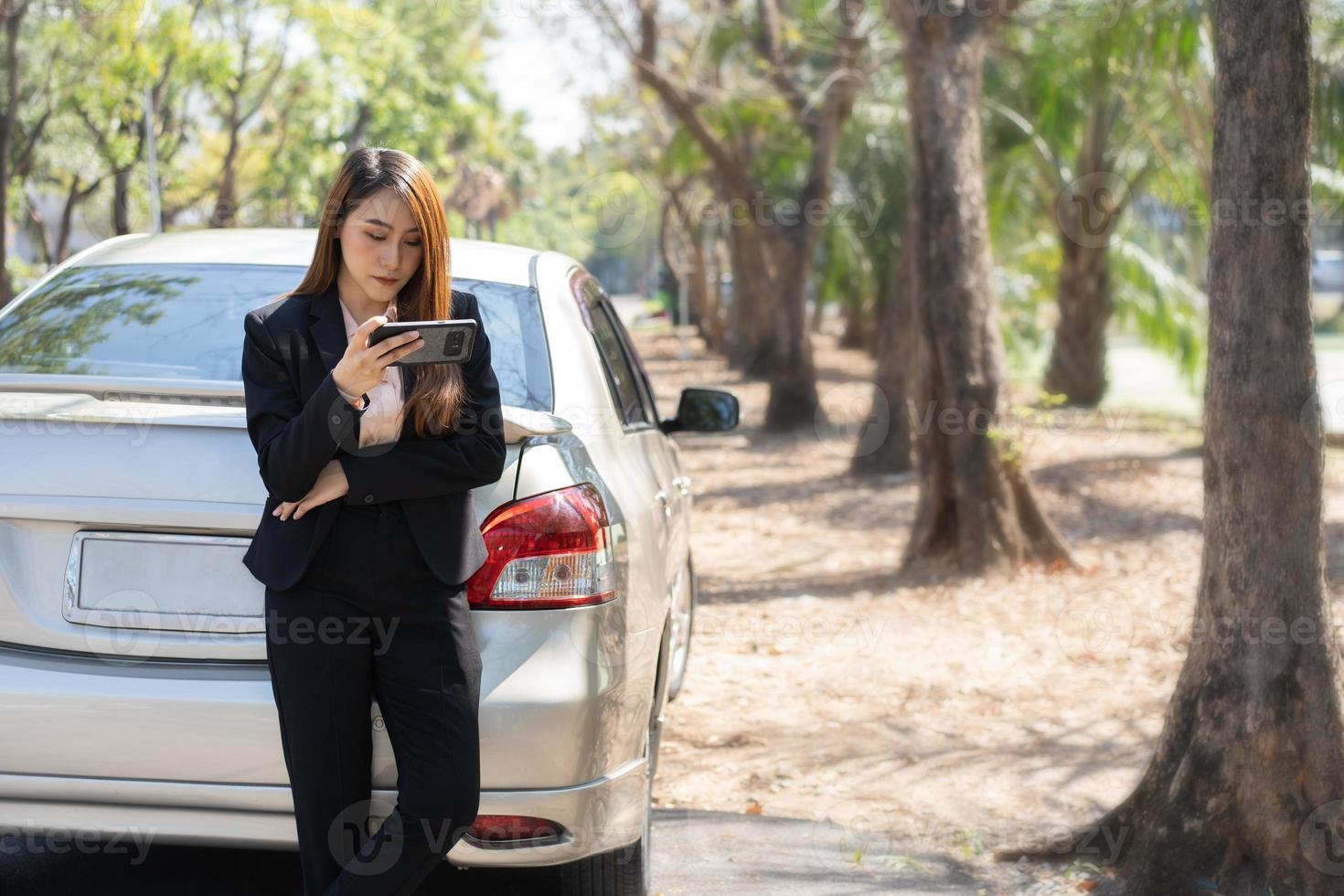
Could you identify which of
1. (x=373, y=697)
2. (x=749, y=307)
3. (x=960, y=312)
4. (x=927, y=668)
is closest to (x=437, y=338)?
(x=373, y=697)

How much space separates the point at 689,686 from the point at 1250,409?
3262mm

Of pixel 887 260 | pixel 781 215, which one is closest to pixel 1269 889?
pixel 781 215

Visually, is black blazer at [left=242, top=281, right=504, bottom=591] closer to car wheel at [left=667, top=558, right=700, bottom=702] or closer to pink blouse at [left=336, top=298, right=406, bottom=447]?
pink blouse at [left=336, top=298, right=406, bottom=447]

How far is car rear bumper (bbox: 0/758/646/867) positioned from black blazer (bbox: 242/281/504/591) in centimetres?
55

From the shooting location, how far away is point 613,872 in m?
3.34

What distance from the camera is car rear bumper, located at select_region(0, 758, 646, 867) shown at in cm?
289

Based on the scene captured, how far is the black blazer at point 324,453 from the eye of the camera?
8.23 ft

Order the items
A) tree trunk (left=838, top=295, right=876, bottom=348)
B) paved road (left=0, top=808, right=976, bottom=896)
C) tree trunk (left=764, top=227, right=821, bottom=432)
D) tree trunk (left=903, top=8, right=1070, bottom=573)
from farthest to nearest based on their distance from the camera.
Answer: tree trunk (left=838, top=295, right=876, bottom=348) < tree trunk (left=764, top=227, right=821, bottom=432) < tree trunk (left=903, top=8, right=1070, bottom=573) < paved road (left=0, top=808, right=976, bottom=896)

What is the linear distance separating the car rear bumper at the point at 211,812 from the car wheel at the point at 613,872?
1.12 ft

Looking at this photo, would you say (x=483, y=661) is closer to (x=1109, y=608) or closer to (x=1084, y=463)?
(x=1109, y=608)

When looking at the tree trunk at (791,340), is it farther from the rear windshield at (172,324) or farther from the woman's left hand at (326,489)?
the woman's left hand at (326,489)

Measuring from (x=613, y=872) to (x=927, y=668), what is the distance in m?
3.67

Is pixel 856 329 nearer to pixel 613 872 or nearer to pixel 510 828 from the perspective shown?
pixel 613 872

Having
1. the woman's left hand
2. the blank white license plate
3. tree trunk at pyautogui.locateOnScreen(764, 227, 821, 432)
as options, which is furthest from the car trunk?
tree trunk at pyautogui.locateOnScreen(764, 227, 821, 432)
